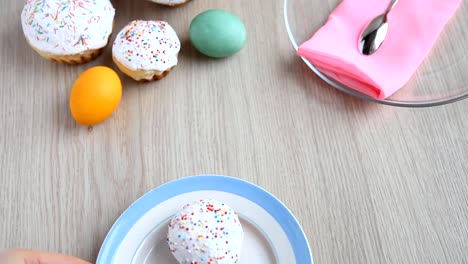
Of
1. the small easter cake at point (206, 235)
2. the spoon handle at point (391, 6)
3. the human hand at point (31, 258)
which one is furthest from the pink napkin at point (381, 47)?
the human hand at point (31, 258)

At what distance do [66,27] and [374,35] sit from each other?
59 centimetres

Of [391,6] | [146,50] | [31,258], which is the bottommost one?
[31,258]

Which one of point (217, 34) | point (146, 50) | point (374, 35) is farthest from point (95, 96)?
point (374, 35)

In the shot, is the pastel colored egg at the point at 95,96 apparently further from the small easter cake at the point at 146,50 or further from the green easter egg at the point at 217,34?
the green easter egg at the point at 217,34

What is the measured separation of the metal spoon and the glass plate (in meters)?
0.09

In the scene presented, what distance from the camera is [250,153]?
0.85 metres

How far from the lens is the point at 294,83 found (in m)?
0.92

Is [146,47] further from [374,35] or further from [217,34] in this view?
[374,35]

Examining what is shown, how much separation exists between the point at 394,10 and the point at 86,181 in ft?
2.27

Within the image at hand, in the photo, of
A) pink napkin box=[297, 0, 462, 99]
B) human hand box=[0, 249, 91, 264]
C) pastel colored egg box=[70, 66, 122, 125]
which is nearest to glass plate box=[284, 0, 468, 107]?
pink napkin box=[297, 0, 462, 99]

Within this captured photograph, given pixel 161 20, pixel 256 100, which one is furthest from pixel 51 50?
pixel 256 100

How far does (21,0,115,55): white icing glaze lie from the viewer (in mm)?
874

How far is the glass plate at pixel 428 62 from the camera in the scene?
87 cm

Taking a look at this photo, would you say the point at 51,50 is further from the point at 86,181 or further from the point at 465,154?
the point at 465,154
